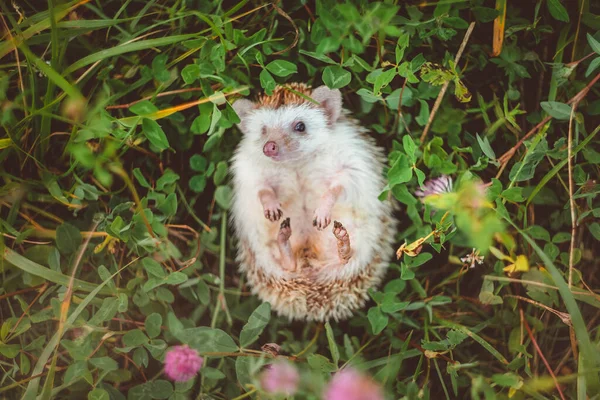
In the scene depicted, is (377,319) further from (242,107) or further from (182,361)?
(242,107)

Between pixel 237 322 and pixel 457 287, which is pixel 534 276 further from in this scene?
pixel 237 322

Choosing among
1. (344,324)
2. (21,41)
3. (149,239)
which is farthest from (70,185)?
(344,324)

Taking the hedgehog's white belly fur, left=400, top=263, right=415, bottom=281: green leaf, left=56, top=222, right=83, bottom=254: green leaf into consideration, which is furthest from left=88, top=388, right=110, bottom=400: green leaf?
left=400, top=263, right=415, bottom=281: green leaf

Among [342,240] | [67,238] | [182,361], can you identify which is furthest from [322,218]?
[67,238]

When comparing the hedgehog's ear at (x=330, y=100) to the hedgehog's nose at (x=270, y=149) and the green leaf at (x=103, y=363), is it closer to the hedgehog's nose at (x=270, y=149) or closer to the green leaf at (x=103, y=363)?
the hedgehog's nose at (x=270, y=149)

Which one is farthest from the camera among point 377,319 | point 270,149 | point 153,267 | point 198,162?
point 198,162
